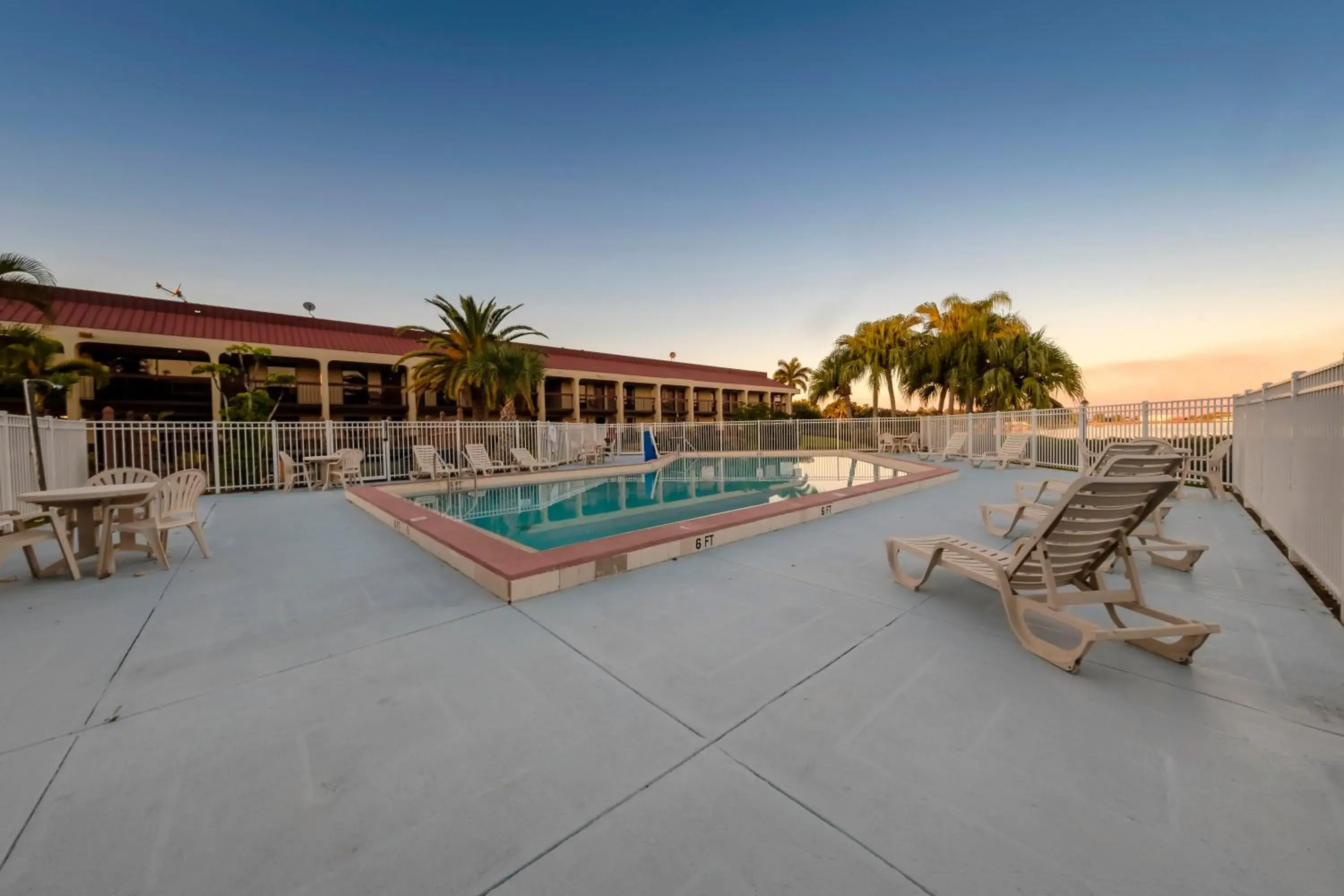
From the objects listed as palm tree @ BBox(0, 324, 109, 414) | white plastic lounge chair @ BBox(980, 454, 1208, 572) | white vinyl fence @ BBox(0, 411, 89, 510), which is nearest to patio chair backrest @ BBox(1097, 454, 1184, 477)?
white plastic lounge chair @ BBox(980, 454, 1208, 572)

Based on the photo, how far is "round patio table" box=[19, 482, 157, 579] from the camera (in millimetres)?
3756

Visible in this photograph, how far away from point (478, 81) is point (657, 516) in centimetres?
1152

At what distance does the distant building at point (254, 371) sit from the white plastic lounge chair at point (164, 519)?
34.8 ft

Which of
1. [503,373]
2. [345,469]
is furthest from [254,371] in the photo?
[345,469]

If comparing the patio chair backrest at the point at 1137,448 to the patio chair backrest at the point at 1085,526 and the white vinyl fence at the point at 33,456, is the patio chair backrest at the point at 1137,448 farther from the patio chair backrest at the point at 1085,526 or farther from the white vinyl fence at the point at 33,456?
the white vinyl fence at the point at 33,456

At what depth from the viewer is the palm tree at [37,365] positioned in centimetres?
1087

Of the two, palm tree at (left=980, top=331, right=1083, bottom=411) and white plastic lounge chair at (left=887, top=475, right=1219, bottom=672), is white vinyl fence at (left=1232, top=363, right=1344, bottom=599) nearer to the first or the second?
white plastic lounge chair at (left=887, top=475, right=1219, bottom=672)

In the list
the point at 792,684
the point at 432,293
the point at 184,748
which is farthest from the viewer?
the point at 432,293

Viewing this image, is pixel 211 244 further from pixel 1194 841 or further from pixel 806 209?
pixel 1194 841

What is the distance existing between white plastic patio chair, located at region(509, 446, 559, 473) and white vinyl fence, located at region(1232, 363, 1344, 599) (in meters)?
13.9

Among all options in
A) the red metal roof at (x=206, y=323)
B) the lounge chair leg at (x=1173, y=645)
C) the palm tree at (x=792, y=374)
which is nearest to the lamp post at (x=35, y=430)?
the lounge chair leg at (x=1173, y=645)

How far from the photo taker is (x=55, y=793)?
1.58 meters

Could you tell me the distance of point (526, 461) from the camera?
47.0 feet

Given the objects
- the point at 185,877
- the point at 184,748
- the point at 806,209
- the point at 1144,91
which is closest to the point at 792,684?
the point at 185,877
